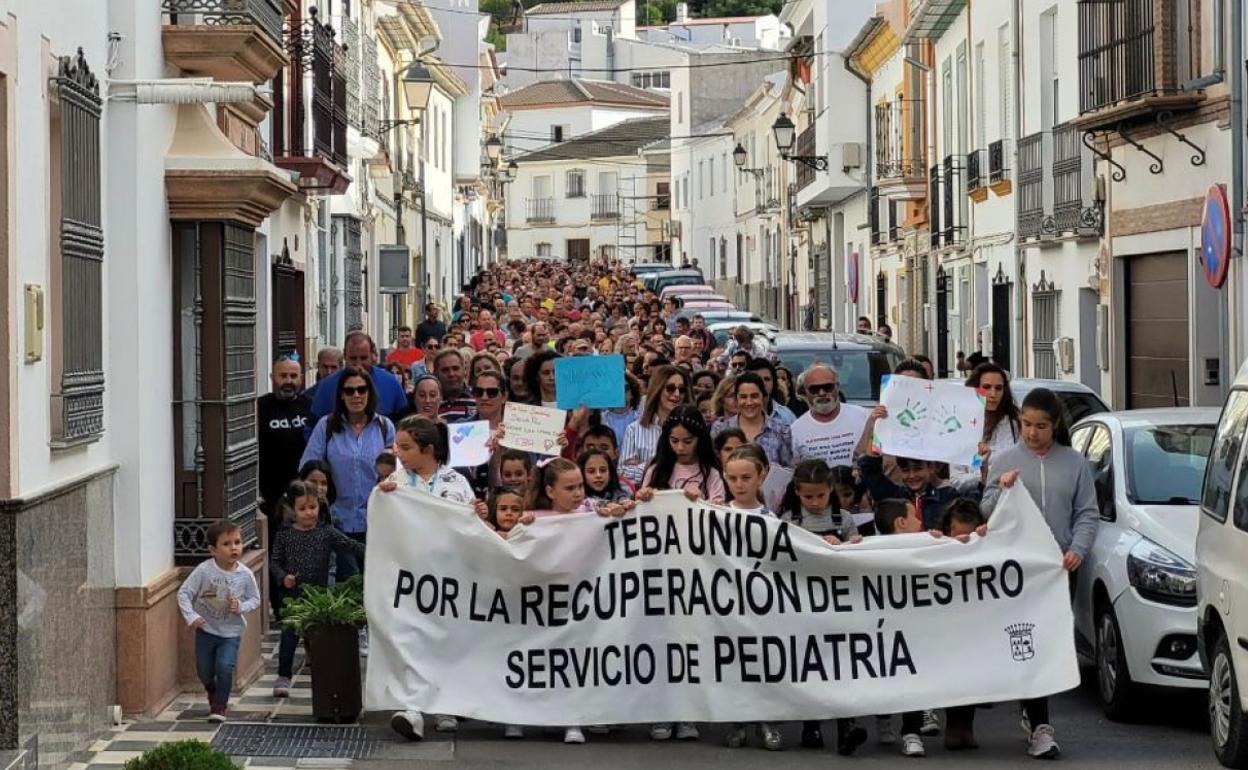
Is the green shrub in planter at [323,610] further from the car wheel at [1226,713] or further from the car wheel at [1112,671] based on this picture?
the car wheel at [1226,713]

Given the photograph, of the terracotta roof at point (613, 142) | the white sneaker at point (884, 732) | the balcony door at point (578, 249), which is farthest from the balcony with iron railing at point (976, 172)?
the balcony door at point (578, 249)

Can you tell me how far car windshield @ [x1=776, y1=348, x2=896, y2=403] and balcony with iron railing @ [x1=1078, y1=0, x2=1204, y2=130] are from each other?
10.9 ft

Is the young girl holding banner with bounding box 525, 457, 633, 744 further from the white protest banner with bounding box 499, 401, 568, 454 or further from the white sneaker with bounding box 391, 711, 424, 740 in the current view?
the white protest banner with bounding box 499, 401, 568, 454

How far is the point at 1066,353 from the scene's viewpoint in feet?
86.4

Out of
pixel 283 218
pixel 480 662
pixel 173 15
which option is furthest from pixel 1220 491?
pixel 283 218

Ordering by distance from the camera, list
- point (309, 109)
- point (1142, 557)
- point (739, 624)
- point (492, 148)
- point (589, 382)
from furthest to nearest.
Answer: point (492, 148), point (309, 109), point (589, 382), point (1142, 557), point (739, 624)

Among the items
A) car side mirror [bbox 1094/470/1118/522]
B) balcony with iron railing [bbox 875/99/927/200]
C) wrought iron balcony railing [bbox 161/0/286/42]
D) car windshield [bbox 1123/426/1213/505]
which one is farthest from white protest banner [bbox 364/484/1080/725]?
balcony with iron railing [bbox 875/99/927/200]

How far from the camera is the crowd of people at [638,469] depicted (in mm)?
10852

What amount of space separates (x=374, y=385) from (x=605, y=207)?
9796cm

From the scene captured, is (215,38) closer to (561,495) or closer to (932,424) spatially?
(561,495)

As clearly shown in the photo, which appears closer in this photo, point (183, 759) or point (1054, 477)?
point (183, 759)

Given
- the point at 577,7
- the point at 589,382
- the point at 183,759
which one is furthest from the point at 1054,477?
the point at 577,7

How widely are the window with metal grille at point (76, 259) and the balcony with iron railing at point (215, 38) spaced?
1.54 m

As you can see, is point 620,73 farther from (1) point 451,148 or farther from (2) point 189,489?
(2) point 189,489
